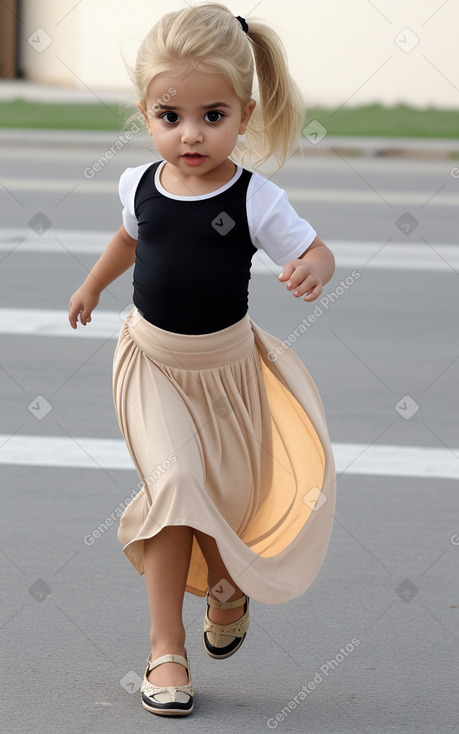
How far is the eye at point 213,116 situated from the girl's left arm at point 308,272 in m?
0.37

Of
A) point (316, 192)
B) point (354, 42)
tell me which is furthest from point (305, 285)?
point (354, 42)

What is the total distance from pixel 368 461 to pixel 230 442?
6.51 ft

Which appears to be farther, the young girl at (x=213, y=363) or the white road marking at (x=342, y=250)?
the white road marking at (x=342, y=250)

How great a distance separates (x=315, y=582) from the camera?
3.91 meters

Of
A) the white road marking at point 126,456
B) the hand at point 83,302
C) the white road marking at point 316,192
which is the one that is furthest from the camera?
the white road marking at point 316,192

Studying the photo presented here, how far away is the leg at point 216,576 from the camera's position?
3.07 metres

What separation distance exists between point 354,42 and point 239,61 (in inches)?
891

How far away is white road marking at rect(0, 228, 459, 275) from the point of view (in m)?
8.88

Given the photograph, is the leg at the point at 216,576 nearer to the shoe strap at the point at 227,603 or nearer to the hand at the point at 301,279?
the shoe strap at the point at 227,603

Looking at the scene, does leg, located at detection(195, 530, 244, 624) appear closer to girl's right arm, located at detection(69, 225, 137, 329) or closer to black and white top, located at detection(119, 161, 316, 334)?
black and white top, located at detection(119, 161, 316, 334)

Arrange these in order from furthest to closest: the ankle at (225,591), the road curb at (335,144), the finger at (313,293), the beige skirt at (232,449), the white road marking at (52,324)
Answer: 1. the road curb at (335,144)
2. the white road marking at (52,324)
3. the ankle at (225,591)
4. the beige skirt at (232,449)
5. the finger at (313,293)

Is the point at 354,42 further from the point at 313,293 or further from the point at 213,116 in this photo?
the point at 313,293

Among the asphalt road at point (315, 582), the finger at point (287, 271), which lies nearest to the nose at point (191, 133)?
the finger at point (287, 271)

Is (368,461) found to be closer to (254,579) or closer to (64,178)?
(254,579)
